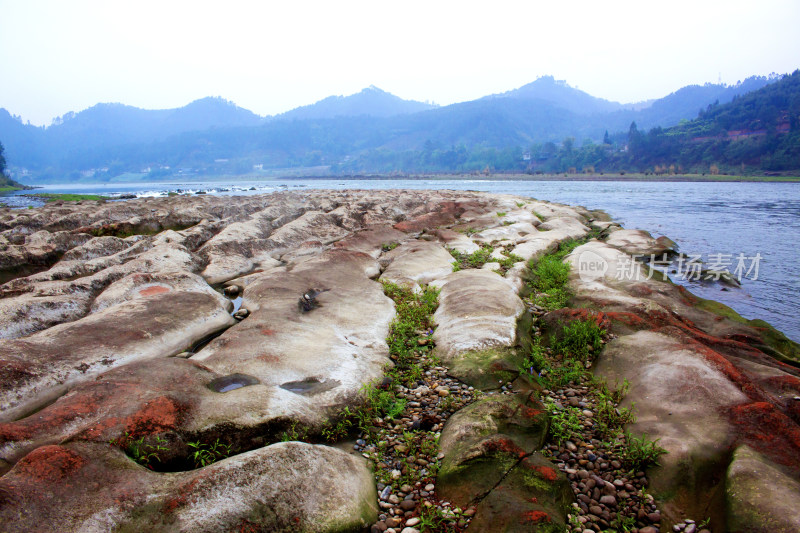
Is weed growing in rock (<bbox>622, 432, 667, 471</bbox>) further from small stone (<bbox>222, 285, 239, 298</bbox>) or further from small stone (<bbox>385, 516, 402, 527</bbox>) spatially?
small stone (<bbox>222, 285, 239, 298</bbox>)

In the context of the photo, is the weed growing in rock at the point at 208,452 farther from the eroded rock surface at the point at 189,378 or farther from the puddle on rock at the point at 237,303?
the puddle on rock at the point at 237,303

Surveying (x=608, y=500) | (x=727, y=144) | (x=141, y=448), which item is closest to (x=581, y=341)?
(x=608, y=500)

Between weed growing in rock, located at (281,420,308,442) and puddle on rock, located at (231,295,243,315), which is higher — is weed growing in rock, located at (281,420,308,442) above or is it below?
above

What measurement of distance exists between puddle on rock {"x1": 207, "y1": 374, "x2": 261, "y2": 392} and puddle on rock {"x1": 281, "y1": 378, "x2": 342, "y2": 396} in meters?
0.50

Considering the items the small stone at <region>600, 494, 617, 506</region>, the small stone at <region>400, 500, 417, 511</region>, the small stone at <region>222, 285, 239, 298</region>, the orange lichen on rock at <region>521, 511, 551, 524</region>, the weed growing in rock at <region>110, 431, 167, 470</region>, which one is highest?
the weed growing in rock at <region>110, 431, 167, 470</region>

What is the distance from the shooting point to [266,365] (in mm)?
6445

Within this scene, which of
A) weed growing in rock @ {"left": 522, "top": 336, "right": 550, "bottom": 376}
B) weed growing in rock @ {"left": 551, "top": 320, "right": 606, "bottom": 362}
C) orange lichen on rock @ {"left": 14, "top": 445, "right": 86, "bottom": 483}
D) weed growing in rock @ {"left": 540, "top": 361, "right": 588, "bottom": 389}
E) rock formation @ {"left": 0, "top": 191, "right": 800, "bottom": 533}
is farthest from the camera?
weed growing in rock @ {"left": 551, "top": 320, "right": 606, "bottom": 362}

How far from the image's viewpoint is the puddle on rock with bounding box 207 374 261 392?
5.83 m

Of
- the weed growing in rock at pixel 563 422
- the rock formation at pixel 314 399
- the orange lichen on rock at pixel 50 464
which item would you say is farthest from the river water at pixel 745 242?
the orange lichen on rock at pixel 50 464

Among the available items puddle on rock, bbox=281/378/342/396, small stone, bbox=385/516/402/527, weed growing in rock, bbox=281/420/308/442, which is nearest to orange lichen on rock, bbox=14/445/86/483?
weed growing in rock, bbox=281/420/308/442

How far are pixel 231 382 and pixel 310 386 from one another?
1.15m

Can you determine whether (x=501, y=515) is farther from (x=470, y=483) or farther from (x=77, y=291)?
(x=77, y=291)

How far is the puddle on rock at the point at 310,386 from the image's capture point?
5.99 metres

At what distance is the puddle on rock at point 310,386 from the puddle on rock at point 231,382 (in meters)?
0.50
